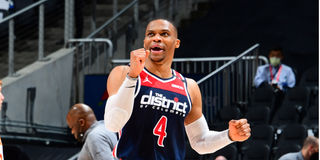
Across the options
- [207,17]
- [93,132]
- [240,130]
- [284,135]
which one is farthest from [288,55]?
[240,130]

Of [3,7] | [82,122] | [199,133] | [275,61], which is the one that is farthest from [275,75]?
[199,133]

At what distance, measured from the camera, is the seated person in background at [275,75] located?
10.6 metres

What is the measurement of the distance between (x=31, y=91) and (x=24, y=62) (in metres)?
0.76

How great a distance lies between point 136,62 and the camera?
3387 mm

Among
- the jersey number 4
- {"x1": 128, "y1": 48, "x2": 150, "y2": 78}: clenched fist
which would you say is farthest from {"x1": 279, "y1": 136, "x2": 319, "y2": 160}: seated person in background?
{"x1": 128, "y1": 48, "x2": 150, "y2": 78}: clenched fist

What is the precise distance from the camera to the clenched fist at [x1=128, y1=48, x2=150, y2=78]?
3.39 metres

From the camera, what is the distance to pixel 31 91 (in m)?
10.0

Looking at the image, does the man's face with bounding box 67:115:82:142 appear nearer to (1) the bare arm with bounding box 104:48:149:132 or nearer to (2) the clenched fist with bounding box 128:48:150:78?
(1) the bare arm with bounding box 104:48:149:132

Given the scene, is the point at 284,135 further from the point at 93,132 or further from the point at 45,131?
the point at 93,132

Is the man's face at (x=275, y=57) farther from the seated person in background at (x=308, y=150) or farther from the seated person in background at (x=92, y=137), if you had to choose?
the seated person in background at (x=92, y=137)

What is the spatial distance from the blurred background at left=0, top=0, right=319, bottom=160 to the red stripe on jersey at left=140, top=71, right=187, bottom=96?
3.93 meters

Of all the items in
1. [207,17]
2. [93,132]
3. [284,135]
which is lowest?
[284,135]

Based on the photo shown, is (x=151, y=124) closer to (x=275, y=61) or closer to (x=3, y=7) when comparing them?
(x=3, y=7)

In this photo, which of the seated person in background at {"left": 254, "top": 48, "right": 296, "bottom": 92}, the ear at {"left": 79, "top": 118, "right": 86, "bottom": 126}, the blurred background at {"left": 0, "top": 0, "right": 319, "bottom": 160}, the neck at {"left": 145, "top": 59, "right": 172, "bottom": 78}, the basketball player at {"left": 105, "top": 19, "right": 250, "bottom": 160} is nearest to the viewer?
the basketball player at {"left": 105, "top": 19, "right": 250, "bottom": 160}
